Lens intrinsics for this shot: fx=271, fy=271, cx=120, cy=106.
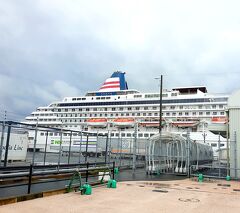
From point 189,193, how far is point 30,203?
528cm

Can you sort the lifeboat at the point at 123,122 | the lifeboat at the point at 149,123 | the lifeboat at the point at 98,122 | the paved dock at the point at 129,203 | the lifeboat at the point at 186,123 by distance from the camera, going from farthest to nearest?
1. the lifeboat at the point at 98,122
2. the lifeboat at the point at 123,122
3. the lifeboat at the point at 149,123
4. the lifeboat at the point at 186,123
5. the paved dock at the point at 129,203

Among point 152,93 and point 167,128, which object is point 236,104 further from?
point 152,93

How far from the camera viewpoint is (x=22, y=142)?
16859mm

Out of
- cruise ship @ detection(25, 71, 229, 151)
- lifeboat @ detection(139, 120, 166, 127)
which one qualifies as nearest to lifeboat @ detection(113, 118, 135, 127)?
cruise ship @ detection(25, 71, 229, 151)

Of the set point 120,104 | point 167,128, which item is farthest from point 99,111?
point 167,128

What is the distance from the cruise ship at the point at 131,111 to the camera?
174ft

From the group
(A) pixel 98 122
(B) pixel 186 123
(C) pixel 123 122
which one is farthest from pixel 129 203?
(A) pixel 98 122

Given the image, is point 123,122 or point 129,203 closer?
point 129,203

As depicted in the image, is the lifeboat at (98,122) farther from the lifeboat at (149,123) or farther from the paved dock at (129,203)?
the paved dock at (129,203)

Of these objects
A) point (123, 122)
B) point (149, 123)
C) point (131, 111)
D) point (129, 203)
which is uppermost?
point (131, 111)

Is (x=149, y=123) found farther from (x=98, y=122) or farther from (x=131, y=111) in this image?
(x=98, y=122)

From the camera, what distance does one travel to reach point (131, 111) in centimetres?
6009

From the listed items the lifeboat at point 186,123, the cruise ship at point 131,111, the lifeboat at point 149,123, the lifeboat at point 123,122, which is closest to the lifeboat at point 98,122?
the cruise ship at point 131,111

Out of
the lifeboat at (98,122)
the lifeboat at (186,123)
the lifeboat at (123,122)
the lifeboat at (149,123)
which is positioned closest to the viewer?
the lifeboat at (186,123)
